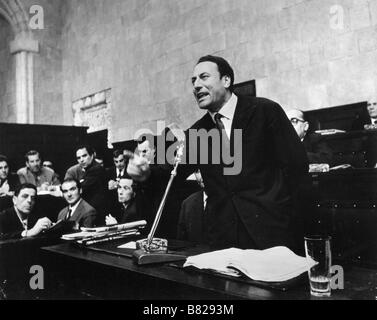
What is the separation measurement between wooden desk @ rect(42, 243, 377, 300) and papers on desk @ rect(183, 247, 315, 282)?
0.03 meters

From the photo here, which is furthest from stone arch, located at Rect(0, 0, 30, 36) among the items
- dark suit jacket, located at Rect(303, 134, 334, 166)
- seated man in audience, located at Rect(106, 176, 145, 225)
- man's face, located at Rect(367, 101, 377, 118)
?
man's face, located at Rect(367, 101, 377, 118)

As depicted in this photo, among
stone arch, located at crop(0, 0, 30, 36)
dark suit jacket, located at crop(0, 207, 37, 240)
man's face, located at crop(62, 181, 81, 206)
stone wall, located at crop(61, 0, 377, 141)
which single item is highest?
stone arch, located at crop(0, 0, 30, 36)

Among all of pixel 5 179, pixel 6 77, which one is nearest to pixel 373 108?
pixel 5 179

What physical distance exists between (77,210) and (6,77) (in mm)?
6977

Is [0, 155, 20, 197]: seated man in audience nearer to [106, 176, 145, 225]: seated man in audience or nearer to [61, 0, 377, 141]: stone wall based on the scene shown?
[106, 176, 145, 225]: seated man in audience

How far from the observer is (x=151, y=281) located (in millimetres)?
1097

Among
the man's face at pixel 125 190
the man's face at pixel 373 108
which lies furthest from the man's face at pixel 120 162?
the man's face at pixel 373 108

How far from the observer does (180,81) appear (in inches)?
245

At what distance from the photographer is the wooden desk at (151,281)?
92cm

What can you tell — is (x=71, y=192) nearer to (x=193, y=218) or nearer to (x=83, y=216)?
(x=83, y=216)

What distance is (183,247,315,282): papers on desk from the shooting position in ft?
3.22

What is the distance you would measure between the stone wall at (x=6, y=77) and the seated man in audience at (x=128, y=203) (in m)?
5.89

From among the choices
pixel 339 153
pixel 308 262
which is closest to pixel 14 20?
pixel 339 153

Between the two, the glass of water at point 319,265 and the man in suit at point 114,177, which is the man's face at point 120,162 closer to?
the man in suit at point 114,177
